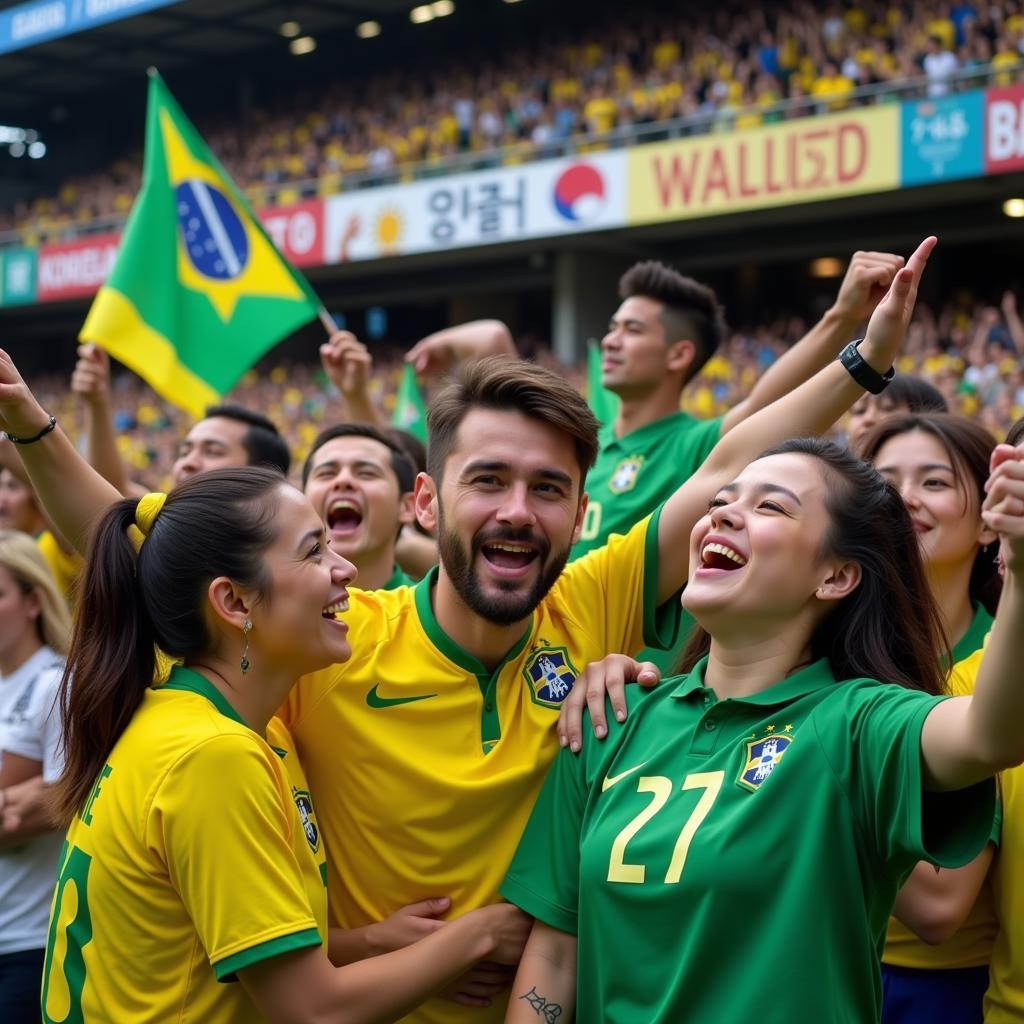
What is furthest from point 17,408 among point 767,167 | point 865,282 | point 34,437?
point 767,167

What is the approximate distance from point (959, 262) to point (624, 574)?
19540 mm

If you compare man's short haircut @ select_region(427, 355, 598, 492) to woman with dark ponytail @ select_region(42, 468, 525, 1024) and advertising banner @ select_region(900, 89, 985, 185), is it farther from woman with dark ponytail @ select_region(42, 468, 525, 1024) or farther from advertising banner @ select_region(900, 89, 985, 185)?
advertising banner @ select_region(900, 89, 985, 185)

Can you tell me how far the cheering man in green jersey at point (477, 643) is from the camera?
276cm

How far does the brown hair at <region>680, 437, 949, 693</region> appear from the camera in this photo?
262 cm

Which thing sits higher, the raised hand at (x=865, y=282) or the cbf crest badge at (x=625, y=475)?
the raised hand at (x=865, y=282)

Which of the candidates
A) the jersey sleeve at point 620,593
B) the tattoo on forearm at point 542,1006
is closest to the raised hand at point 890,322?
the jersey sleeve at point 620,593

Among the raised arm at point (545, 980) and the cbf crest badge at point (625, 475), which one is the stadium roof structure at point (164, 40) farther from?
the raised arm at point (545, 980)

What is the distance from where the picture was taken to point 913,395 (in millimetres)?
4648

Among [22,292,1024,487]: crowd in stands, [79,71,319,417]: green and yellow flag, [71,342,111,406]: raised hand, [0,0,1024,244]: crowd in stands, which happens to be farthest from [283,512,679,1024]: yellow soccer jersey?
[0,0,1024,244]: crowd in stands

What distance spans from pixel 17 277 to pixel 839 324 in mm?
28265

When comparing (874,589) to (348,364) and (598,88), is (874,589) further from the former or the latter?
(598,88)

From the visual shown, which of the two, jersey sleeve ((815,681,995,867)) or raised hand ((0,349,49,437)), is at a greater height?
raised hand ((0,349,49,437))

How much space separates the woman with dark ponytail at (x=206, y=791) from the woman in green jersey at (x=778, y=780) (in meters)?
0.25

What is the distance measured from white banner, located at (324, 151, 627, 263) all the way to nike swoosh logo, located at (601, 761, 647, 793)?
1838 cm
